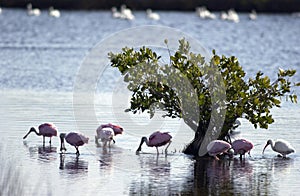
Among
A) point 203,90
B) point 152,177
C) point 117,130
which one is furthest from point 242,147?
point 117,130

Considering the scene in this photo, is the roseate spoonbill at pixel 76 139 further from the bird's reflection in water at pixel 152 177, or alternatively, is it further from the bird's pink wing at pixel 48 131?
the bird's reflection in water at pixel 152 177

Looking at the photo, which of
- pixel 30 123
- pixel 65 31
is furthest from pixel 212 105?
pixel 65 31

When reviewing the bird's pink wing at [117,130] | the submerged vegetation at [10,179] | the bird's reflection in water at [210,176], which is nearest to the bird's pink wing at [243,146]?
the bird's reflection in water at [210,176]

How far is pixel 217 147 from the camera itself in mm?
15617

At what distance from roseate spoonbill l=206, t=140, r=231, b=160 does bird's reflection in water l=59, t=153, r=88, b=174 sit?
1.99 metres

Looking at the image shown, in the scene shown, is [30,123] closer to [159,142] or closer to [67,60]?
[159,142]

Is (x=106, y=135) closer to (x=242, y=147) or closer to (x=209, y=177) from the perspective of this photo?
(x=242, y=147)

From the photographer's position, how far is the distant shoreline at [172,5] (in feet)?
266

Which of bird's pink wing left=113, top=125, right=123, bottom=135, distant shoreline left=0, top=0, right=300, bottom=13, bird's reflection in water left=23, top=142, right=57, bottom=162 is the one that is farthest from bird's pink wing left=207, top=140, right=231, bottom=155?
distant shoreline left=0, top=0, right=300, bottom=13

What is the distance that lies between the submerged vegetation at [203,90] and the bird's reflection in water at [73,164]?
1.64m

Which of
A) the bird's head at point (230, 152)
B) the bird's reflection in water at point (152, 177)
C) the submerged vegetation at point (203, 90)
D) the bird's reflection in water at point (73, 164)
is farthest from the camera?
the bird's head at point (230, 152)

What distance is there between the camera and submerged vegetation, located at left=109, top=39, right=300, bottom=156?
16031 millimetres

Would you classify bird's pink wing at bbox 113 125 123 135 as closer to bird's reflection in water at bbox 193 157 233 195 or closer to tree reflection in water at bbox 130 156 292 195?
tree reflection in water at bbox 130 156 292 195

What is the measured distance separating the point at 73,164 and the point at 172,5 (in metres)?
67.0
